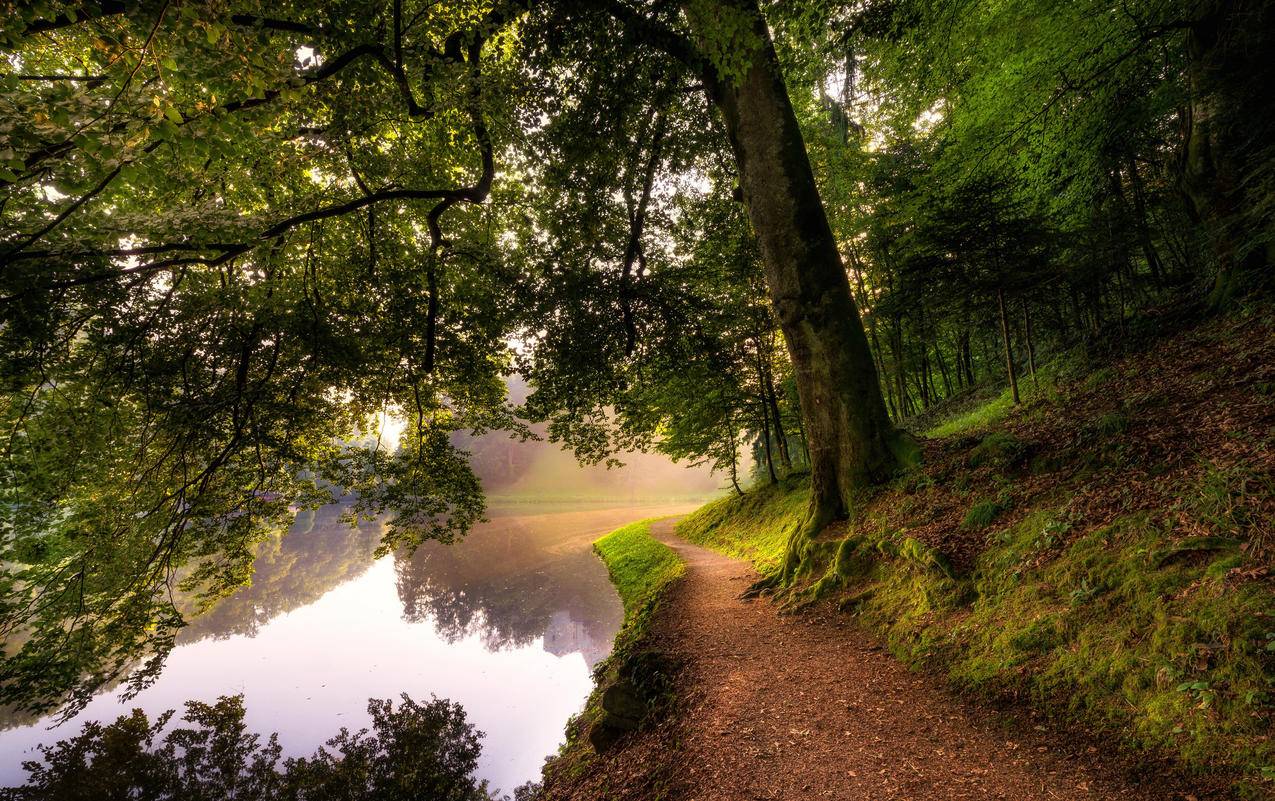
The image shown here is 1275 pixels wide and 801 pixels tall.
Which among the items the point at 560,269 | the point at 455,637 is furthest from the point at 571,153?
the point at 455,637

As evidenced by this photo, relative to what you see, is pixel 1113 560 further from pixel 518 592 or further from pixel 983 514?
pixel 518 592

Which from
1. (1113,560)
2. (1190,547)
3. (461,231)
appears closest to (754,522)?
(461,231)

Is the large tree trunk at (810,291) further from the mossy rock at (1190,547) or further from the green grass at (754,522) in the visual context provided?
the green grass at (754,522)

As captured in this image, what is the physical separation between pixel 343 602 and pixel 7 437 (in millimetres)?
20534

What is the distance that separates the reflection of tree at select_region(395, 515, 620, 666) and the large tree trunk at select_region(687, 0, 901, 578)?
6.87 m

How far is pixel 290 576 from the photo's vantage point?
103 ft

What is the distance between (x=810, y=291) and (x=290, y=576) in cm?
3857

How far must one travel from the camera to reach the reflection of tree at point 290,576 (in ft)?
64.3

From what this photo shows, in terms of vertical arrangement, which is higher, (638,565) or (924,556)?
(924,556)

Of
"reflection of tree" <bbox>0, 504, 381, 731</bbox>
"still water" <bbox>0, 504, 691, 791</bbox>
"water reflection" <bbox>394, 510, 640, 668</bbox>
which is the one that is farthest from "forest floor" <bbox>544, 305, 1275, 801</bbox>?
"reflection of tree" <bbox>0, 504, 381, 731</bbox>

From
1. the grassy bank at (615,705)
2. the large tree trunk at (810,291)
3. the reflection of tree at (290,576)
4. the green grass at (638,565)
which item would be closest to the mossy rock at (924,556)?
the large tree trunk at (810,291)

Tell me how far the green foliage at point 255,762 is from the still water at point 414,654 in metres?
0.43

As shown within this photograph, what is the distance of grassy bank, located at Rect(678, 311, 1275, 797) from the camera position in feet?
7.63

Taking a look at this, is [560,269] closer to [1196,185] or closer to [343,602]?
[1196,185]
